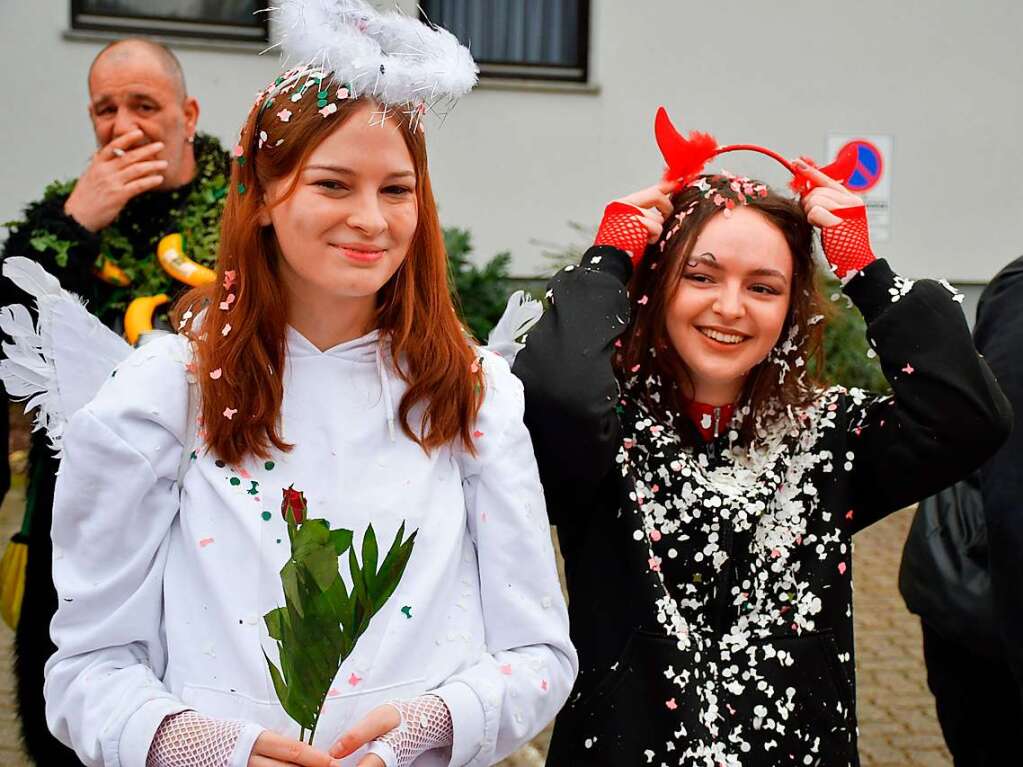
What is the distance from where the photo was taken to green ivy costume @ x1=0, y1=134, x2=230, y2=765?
9.09 ft

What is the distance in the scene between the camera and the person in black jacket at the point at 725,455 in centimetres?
213

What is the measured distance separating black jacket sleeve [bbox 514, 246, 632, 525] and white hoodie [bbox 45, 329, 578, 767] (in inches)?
10.0

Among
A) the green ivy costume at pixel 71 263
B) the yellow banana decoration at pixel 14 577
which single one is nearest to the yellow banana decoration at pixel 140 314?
the green ivy costume at pixel 71 263

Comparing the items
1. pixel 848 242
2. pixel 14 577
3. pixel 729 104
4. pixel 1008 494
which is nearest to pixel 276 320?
pixel 848 242

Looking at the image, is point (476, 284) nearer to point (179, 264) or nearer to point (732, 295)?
point (179, 264)

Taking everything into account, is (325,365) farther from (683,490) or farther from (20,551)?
(20,551)

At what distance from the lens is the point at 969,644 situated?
2682mm

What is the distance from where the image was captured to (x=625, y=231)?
235 cm

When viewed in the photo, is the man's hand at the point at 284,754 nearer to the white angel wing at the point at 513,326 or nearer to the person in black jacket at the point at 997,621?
the white angel wing at the point at 513,326

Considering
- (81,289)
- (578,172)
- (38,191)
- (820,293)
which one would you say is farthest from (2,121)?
(820,293)

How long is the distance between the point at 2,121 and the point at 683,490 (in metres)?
7.15

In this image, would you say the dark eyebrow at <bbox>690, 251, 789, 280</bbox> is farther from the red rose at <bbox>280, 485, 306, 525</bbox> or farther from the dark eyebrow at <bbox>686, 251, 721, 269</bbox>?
the red rose at <bbox>280, 485, 306, 525</bbox>

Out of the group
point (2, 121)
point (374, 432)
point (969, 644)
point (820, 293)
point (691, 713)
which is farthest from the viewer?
point (2, 121)

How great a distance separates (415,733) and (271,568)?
320 millimetres
